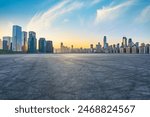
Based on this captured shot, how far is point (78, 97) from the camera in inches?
435

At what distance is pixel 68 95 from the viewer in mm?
11578

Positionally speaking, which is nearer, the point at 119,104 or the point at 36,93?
the point at 119,104

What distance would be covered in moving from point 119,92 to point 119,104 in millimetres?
2950

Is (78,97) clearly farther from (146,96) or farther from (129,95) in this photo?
(146,96)

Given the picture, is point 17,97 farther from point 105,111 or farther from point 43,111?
point 105,111

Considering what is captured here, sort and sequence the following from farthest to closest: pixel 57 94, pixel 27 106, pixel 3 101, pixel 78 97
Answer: pixel 57 94 → pixel 78 97 → pixel 3 101 → pixel 27 106

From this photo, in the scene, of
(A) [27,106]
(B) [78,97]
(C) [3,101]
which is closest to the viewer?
(A) [27,106]

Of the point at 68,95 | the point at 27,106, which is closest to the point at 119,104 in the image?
the point at 68,95

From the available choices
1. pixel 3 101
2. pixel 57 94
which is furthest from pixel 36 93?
pixel 3 101

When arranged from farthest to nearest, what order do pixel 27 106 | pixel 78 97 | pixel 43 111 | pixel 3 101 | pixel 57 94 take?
pixel 57 94 → pixel 78 97 → pixel 3 101 → pixel 27 106 → pixel 43 111

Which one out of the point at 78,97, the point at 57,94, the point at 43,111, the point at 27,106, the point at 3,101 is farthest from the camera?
the point at 57,94

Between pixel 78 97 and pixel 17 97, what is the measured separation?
3.10m

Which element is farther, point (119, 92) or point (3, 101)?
point (119, 92)

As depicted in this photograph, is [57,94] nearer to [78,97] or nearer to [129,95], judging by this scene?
[78,97]
